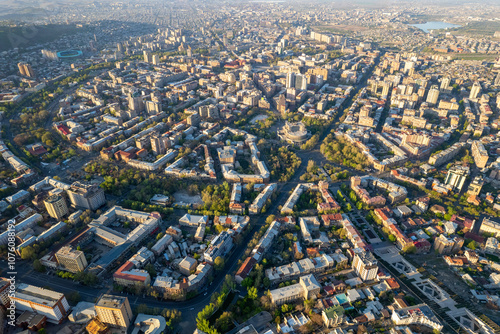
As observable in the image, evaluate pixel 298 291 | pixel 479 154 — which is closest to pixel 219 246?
pixel 298 291

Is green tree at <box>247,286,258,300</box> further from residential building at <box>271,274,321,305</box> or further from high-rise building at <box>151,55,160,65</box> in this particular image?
high-rise building at <box>151,55,160,65</box>

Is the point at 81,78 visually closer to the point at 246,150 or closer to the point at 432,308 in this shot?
the point at 246,150

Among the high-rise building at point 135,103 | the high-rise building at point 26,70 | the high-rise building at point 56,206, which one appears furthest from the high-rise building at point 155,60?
the high-rise building at point 56,206

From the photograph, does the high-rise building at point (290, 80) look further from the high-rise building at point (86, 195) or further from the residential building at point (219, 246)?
the high-rise building at point (86, 195)

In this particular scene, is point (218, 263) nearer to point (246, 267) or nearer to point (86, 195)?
point (246, 267)

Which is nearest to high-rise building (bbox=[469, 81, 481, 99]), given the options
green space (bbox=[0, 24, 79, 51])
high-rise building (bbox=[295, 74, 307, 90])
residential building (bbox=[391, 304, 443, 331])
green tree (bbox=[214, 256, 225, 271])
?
high-rise building (bbox=[295, 74, 307, 90])
